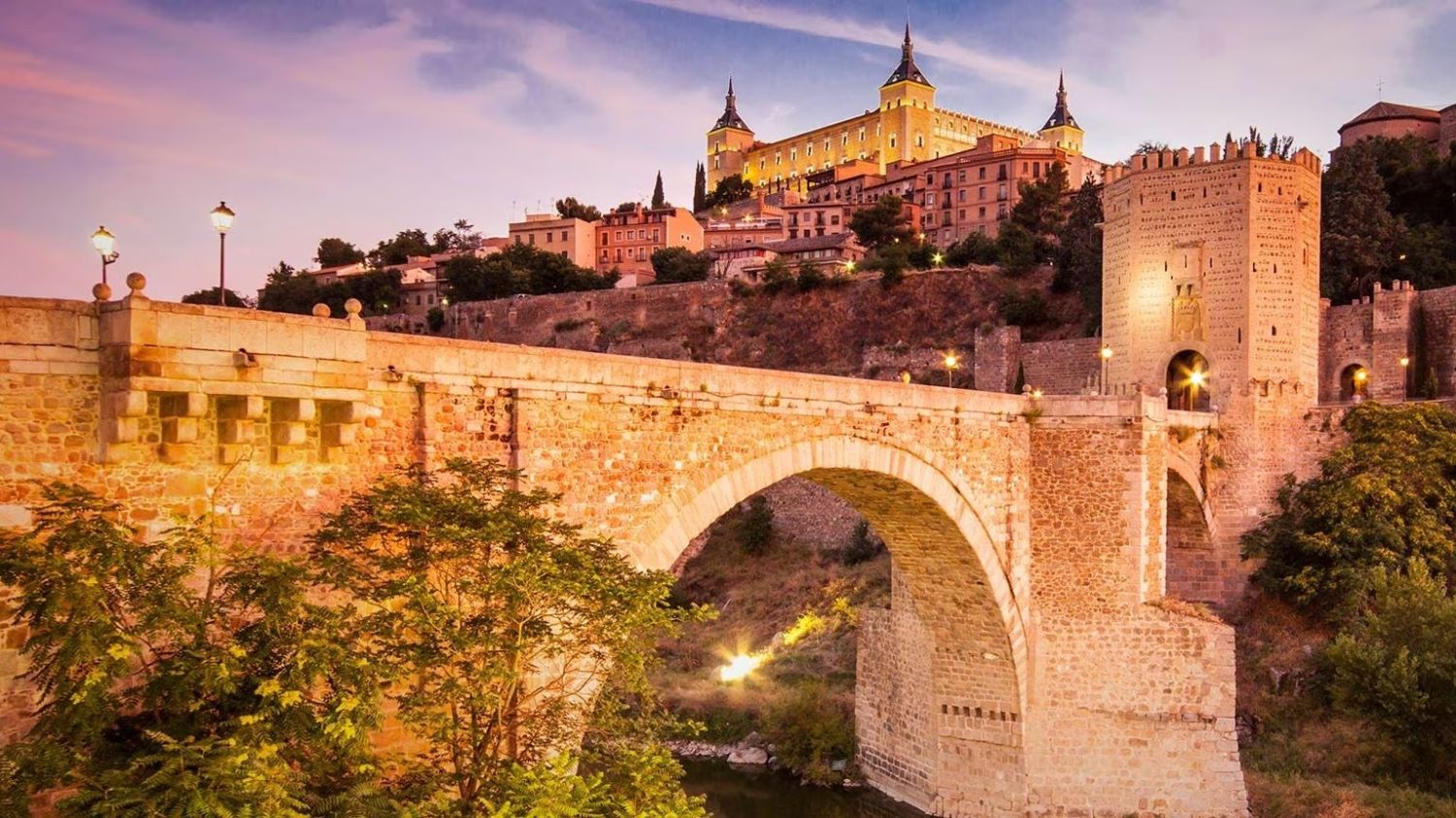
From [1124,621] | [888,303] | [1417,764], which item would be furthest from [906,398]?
[888,303]

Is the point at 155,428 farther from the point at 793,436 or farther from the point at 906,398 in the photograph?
the point at 906,398

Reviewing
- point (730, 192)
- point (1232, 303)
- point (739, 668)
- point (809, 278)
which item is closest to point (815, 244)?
point (809, 278)

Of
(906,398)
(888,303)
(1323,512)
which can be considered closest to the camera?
(906,398)

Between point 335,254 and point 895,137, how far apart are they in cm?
4760

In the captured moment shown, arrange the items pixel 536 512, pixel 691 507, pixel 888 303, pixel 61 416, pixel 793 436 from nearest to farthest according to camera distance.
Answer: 1. pixel 61 416
2. pixel 536 512
3. pixel 691 507
4. pixel 793 436
5. pixel 888 303

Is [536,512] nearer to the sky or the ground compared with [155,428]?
nearer to the ground

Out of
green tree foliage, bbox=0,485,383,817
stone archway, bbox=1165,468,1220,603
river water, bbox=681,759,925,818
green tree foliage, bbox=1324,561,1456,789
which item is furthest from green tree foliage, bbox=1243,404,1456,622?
green tree foliage, bbox=0,485,383,817

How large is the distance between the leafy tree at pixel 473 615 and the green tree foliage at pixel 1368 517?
17.6m

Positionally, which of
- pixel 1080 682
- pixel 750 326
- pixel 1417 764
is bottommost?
pixel 1417 764

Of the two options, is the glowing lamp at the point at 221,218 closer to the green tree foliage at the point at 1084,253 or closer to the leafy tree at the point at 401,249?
the green tree foliage at the point at 1084,253

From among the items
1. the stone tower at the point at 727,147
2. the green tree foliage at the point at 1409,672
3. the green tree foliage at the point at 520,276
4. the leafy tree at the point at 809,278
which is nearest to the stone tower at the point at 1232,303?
the green tree foliage at the point at 1409,672

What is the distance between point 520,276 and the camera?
6012cm

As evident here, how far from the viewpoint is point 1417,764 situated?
653 inches

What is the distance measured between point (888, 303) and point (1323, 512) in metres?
26.7
